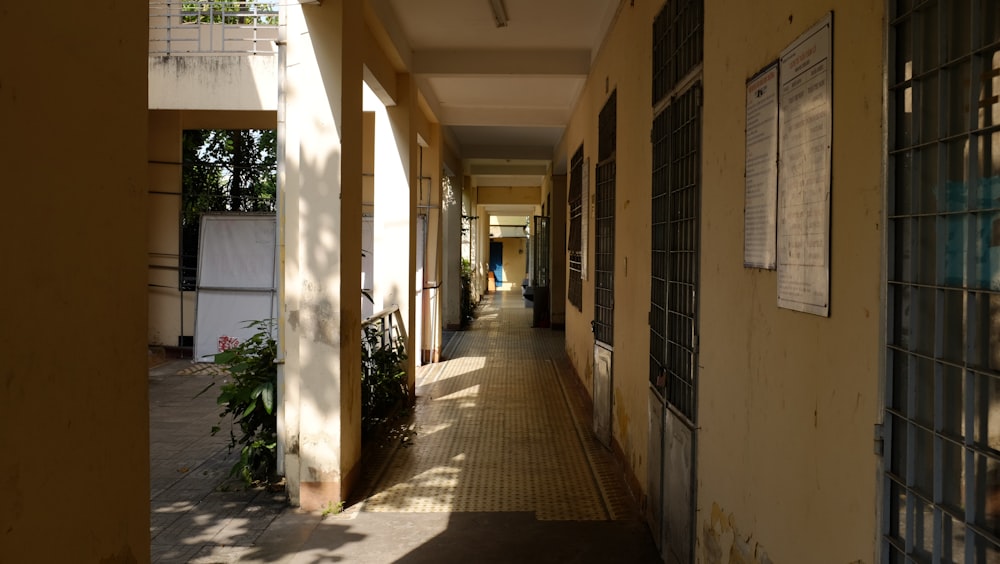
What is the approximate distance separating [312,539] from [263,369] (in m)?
1.30

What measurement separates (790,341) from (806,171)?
0.48 meters

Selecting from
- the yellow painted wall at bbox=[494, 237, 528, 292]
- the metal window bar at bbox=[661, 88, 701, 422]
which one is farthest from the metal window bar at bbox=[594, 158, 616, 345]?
the yellow painted wall at bbox=[494, 237, 528, 292]

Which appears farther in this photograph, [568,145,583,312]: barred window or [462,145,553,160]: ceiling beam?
[462,145,553,160]: ceiling beam

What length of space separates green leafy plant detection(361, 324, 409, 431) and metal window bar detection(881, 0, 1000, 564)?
489cm

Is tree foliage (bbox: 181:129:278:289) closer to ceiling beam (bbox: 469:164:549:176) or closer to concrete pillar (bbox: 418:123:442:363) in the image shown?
concrete pillar (bbox: 418:123:442:363)

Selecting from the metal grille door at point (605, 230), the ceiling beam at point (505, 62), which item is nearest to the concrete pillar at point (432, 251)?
the ceiling beam at point (505, 62)

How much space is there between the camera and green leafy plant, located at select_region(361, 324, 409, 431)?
20.8 feet

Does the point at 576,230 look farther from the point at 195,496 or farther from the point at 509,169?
the point at 509,169

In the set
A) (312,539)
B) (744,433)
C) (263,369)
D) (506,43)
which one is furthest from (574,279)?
(744,433)

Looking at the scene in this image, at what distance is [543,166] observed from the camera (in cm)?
1723

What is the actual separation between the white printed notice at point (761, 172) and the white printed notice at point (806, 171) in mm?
63

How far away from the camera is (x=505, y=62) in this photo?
26.0ft

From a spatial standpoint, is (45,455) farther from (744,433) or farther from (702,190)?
(702,190)

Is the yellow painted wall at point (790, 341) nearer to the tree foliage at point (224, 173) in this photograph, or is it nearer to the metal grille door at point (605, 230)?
the metal grille door at point (605, 230)
